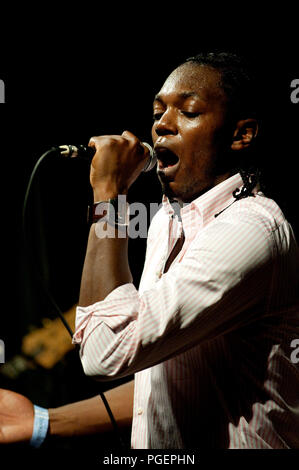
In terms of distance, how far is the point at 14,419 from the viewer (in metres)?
1.52

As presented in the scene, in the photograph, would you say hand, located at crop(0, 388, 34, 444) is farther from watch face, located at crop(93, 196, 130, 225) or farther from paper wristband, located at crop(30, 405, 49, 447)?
watch face, located at crop(93, 196, 130, 225)

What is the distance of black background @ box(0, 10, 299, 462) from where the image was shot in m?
2.19

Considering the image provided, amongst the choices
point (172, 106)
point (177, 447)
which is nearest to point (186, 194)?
point (172, 106)

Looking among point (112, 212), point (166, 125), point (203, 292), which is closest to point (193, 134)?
point (166, 125)

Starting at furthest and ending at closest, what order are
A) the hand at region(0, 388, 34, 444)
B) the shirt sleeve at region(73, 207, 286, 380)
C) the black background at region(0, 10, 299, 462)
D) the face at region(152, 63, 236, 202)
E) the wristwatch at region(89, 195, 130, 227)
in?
the black background at region(0, 10, 299, 462), the hand at region(0, 388, 34, 444), the face at region(152, 63, 236, 202), the wristwatch at region(89, 195, 130, 227), the shirt sleeve at region(73, 207, 286, 380)

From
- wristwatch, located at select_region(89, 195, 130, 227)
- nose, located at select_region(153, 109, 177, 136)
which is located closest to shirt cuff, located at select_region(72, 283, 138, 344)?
wristwatch, located at select_region(89, 195, 130, 227)

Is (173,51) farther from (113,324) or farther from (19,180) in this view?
(113,324)

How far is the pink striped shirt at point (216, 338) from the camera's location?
1.01 m

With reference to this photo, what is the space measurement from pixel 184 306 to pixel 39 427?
32.0 inches

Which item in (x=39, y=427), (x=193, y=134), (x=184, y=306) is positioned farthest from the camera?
(x=39, y=427)

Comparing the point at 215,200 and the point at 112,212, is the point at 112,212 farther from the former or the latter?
the point at 215,200

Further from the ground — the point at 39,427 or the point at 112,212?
the point at 112,212

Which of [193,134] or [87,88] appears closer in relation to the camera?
[193,134]

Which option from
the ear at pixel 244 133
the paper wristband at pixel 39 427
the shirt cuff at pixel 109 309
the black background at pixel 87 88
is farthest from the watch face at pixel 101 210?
the black background at pixel 87 88
